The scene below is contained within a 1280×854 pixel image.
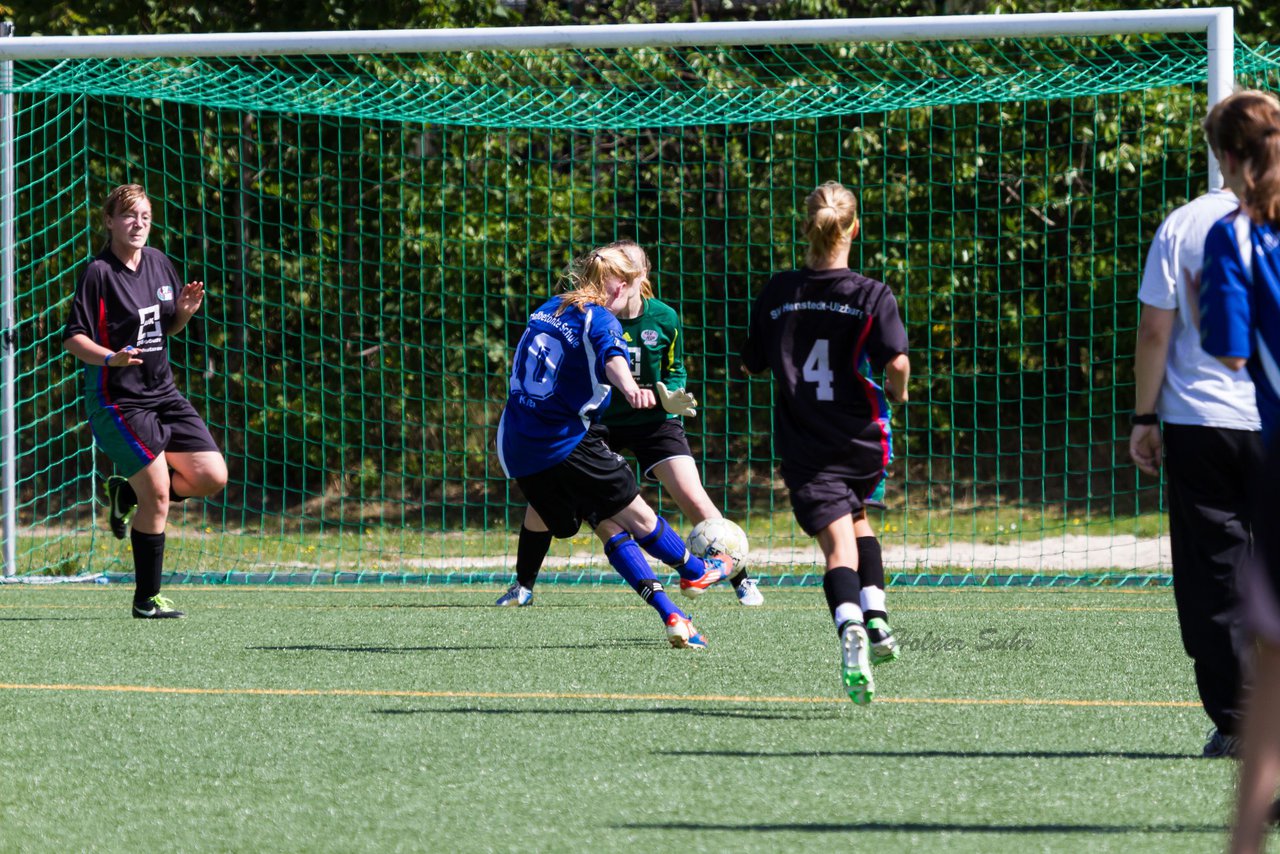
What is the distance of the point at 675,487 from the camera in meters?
7.97

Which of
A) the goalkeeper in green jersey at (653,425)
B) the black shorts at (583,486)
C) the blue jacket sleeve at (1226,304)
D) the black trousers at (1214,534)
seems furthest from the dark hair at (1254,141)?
the goalkeeper in green jersey at (653,425)

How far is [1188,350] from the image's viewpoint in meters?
3.86

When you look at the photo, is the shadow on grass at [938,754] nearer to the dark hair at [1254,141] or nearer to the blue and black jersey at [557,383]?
the dark hair at [1254,141]

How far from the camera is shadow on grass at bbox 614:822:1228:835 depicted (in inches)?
129

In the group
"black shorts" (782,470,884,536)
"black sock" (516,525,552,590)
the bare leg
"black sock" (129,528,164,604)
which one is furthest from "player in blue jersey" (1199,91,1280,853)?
"black sock" (129,528,164,604)

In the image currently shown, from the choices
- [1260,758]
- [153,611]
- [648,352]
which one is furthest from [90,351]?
[1260,758]

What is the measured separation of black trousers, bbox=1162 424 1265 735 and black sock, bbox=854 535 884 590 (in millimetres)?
1349

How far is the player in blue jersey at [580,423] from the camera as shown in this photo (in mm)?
6105

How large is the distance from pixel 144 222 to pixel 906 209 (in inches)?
251

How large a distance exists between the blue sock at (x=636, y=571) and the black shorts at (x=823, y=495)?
3.80ft

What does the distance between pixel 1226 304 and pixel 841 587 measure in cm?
214

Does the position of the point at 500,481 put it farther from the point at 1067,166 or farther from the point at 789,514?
the point at 1067,166

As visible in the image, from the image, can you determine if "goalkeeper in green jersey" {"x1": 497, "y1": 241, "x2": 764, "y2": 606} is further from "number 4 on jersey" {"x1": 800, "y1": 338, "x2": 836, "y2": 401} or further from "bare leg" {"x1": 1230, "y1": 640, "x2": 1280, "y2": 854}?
"bare leg" {"x1": 1230, "y1": 640, "x2": 1280, "y2": 854}

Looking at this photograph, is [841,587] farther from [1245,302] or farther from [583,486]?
[1245,302]
